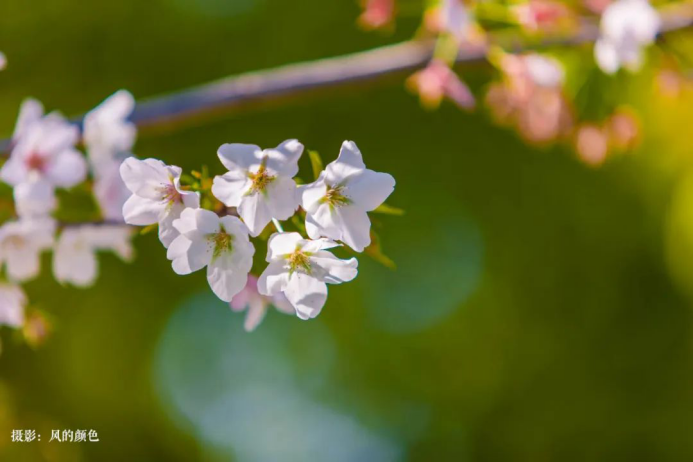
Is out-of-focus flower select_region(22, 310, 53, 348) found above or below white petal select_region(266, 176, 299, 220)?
above

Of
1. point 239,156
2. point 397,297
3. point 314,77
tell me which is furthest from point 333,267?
point 397,297

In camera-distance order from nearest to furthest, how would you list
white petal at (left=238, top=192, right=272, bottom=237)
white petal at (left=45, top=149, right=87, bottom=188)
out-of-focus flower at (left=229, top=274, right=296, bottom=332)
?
white petal at (left=238, top=192, right=272, bottom=237) → out-of-focus flower at (left=229, top=274, right=296, bottom=332) → white petal at (left=45, top=149, right=87, bottom=188)

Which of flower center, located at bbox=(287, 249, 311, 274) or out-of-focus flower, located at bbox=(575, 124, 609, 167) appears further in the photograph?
out-of-focus flower, located at bbox=(575, 124, 609, 167)

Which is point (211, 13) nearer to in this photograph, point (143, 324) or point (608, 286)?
point (143, 324)

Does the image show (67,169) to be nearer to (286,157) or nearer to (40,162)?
(40,162)

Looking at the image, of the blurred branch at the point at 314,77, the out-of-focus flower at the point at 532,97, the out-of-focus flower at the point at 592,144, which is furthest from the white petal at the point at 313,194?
the out-of-focus flower at the point at 592,144

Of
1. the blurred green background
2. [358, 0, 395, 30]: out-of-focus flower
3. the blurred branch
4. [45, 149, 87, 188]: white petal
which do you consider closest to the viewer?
[45, 149, 87, 188]: white petal

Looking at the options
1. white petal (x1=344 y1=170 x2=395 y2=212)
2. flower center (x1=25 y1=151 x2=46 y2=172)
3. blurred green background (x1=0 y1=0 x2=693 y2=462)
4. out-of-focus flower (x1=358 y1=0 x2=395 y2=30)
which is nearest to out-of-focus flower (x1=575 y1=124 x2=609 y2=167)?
out-of-focus flower (x1=358 y1=0 x2=395 y2=30)

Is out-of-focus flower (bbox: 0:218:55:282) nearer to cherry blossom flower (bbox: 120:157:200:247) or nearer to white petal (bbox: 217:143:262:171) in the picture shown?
cherry blossom flower (bbox: 120:157:200:247)
